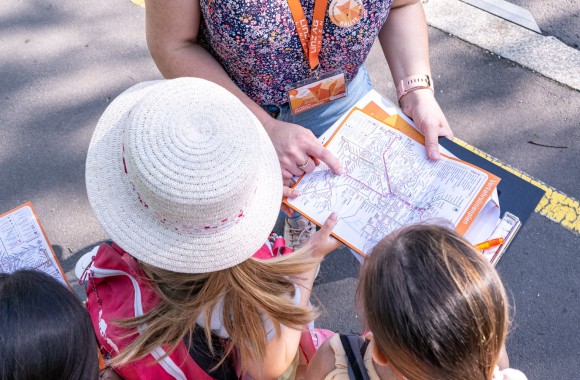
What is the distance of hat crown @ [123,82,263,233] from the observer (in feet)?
3.63

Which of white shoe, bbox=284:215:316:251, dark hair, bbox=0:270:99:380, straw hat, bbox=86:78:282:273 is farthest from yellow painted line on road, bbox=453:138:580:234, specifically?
dark hair, bbox=0:270:99:380

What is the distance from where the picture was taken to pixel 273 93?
176 cm

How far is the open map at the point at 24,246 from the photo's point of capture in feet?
5.32

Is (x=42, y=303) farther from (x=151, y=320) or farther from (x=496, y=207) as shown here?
(x=496, y=207)

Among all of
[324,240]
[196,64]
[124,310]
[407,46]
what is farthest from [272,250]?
[407,46]

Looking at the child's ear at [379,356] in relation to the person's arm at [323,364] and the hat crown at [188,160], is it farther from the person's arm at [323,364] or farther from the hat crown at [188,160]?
the hat crown at [188,160]

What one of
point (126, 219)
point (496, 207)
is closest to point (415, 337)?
point (496, 207)

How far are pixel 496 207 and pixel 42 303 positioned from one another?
48.4 inches

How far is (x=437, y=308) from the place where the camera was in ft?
3.81

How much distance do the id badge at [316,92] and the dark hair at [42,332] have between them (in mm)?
923

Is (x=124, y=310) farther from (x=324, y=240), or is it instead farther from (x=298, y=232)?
(x=298, y=232)

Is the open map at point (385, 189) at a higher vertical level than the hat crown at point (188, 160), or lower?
lower

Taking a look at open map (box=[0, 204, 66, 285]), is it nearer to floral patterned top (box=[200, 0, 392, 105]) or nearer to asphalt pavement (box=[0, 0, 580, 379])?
floral patterned top (box=[200, 0, 392, 105])

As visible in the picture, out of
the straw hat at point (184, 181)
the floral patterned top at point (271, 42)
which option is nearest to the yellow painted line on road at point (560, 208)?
the floral patterned top at point (271, 42)
